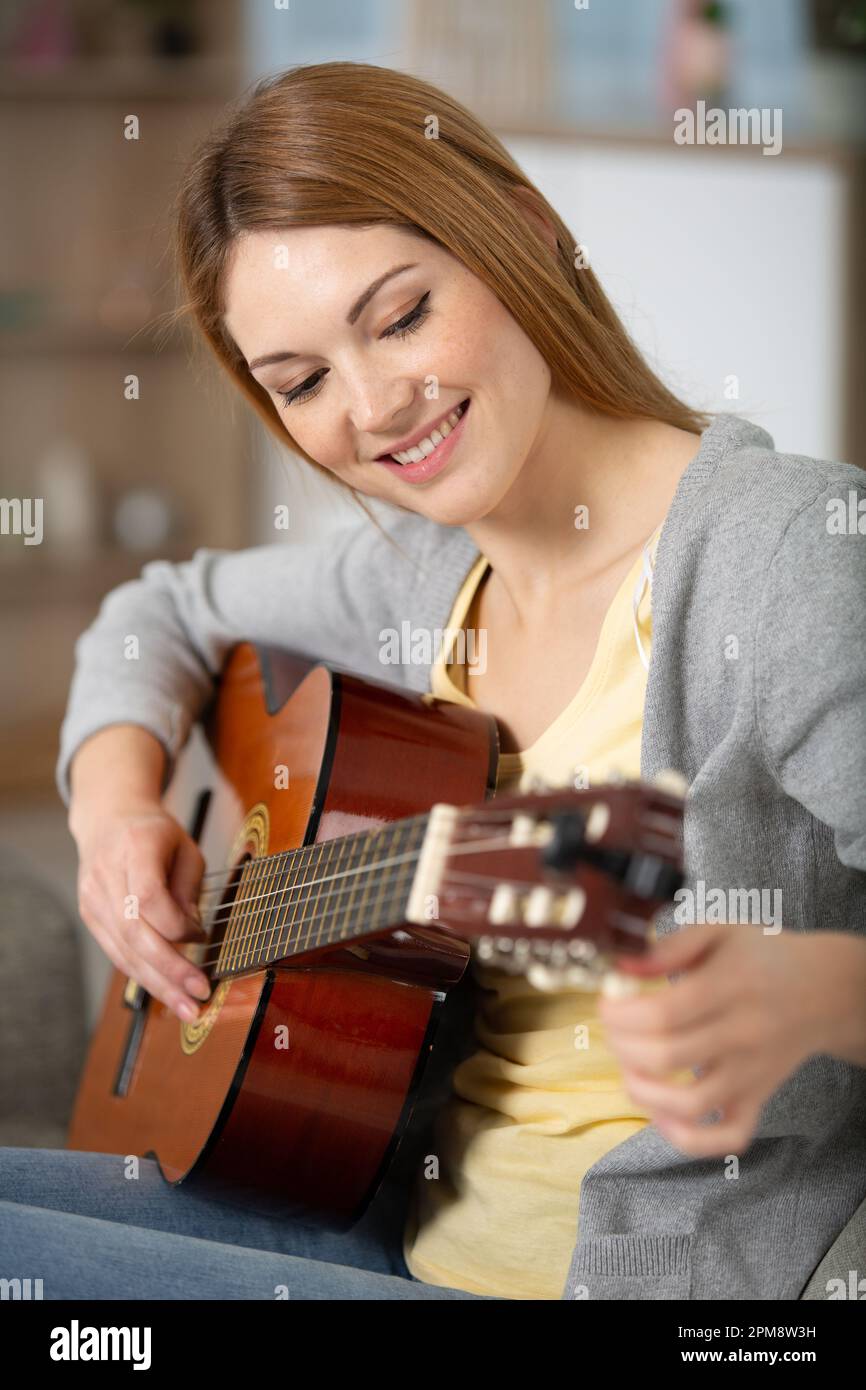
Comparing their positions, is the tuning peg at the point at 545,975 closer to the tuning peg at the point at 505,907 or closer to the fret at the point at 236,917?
the tuning peg at the point at 505,907

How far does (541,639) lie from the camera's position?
1062 millimetres

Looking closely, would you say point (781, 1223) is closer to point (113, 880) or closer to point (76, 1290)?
point (76, 1290)

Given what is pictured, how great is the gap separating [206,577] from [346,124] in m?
0.61

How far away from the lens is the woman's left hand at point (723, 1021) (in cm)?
57

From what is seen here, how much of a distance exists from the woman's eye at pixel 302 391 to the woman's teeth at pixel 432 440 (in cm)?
8

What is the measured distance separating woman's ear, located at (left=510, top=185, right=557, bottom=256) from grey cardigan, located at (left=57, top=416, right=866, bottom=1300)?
0.66 feet

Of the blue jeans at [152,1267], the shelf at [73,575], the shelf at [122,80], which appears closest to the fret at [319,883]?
the blue jeans at [152,1267]

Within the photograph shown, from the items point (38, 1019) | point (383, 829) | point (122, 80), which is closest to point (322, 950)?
point (383, 829)

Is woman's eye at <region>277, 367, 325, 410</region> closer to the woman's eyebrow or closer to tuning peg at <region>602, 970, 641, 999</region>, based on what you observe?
the woman's eyebrow

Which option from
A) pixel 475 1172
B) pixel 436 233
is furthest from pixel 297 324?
pixel 475 1172

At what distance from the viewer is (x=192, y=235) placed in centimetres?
104

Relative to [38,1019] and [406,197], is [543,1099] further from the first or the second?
[38,1019]

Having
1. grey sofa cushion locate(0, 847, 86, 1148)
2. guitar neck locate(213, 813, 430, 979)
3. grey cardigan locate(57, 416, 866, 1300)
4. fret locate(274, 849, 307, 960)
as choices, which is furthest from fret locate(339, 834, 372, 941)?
grey sofa cushion locate(0, 847, 86, 1148)

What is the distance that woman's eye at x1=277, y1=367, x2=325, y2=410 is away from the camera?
38.3 inches
